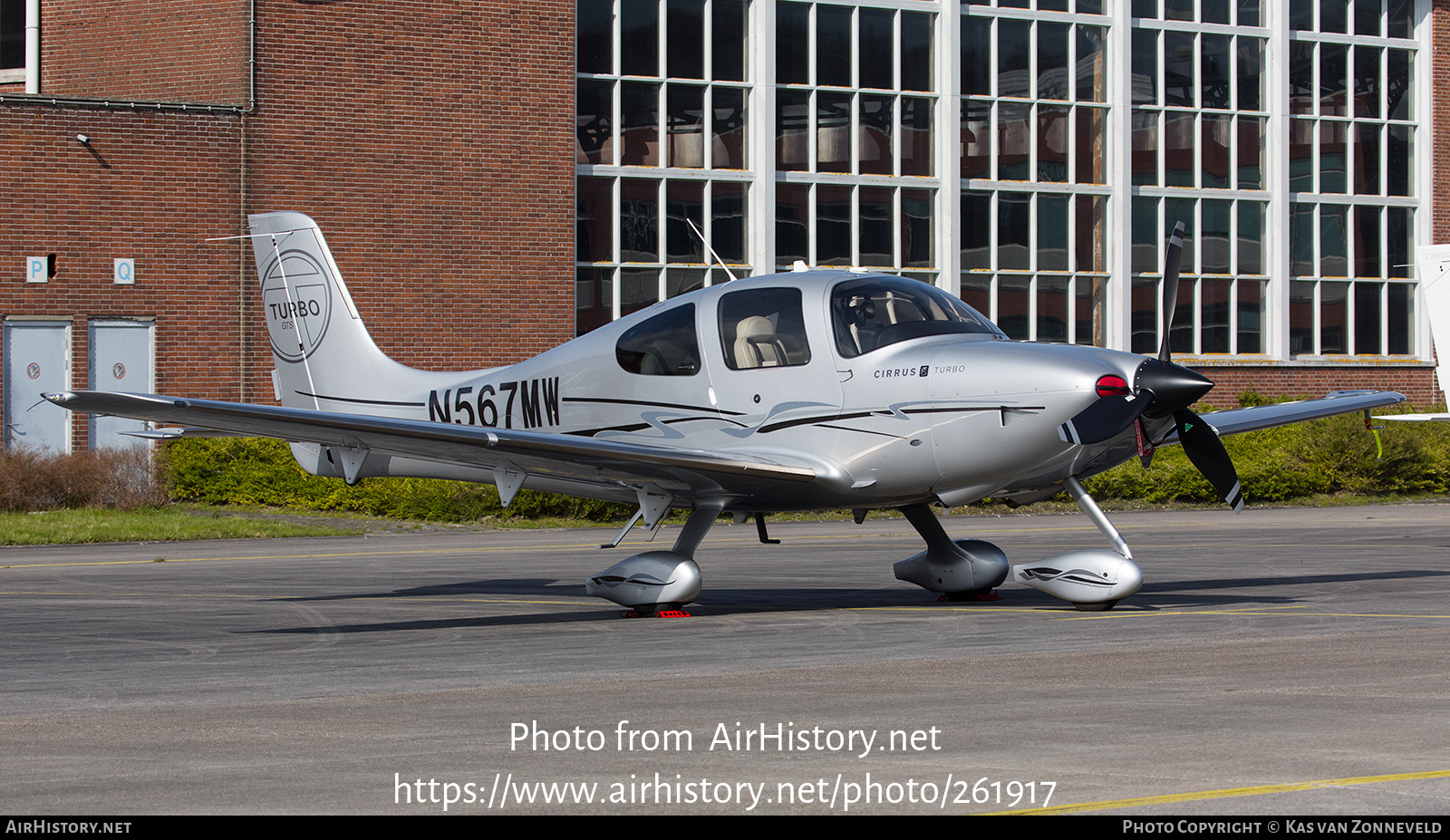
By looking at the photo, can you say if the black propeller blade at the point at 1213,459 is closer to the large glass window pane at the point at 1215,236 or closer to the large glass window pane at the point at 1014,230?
the large glass window pane at the point at 1014,230

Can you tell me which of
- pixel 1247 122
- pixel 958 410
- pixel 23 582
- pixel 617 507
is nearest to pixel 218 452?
pixel 617 507

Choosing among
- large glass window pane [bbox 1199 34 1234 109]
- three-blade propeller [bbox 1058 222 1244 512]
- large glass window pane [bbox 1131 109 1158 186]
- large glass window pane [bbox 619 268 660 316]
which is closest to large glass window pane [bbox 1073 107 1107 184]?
large glass window pane [bbox 1131 109 1158 186]

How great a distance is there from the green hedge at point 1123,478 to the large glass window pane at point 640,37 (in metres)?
9.30

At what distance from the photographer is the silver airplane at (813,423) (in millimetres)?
10117


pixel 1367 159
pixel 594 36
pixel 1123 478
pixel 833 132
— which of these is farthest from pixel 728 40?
pixel 1367 159

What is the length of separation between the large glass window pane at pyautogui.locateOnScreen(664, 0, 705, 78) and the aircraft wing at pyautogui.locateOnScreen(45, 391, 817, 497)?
18301mm

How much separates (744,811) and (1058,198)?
2801cm

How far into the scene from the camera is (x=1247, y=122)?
32781 mm

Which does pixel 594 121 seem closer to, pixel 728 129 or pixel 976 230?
pixel 728 129

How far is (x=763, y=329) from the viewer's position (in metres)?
11.4

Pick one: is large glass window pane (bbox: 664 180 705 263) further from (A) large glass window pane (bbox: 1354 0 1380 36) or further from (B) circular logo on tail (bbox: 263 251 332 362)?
(A) large glass window pane (bbox: 1354 0 1380 36)

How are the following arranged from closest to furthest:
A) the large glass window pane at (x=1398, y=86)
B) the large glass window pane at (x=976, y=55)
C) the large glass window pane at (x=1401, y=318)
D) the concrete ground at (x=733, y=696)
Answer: the concrete ground at (x=733, y=696) < the large glass window pane at (x=976, y=55) < the large glass window pane at (x=1398, y=86) < the large glass window pane at (x=1401, y=318)

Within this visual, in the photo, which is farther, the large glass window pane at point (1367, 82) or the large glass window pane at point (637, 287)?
the large glass window pane at point (1367, 82)

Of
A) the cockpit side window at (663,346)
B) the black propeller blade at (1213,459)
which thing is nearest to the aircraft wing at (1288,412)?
the black propeller blade at (1213,459)
